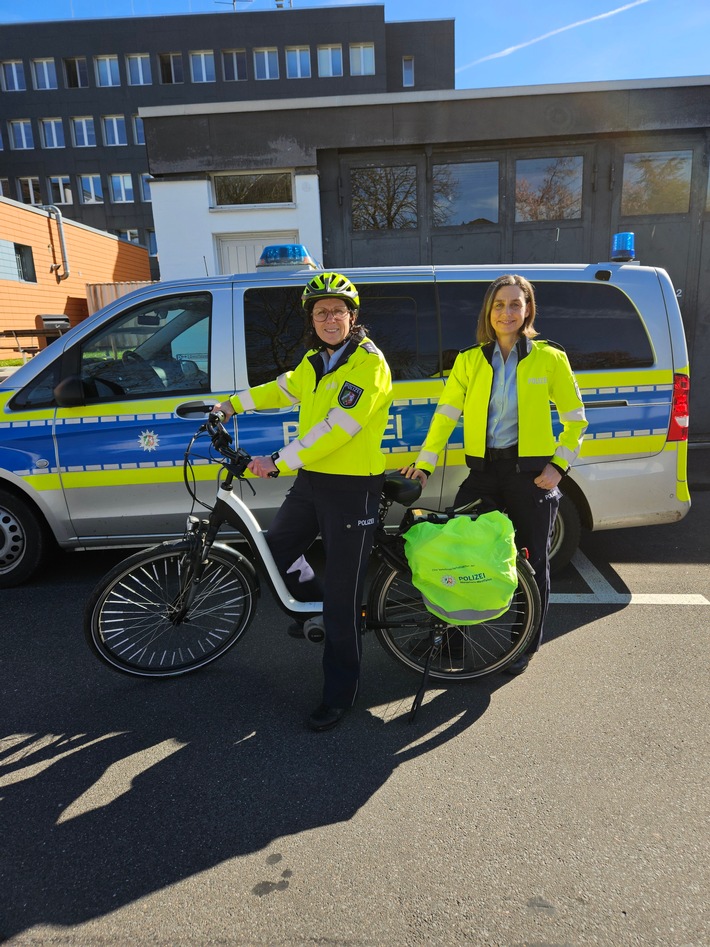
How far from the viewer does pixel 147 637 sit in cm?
331

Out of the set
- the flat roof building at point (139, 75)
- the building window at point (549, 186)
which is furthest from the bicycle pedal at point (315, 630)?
the flat roof building at point (139, 75)

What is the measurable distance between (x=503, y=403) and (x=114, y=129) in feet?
131

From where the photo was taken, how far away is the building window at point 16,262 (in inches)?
703

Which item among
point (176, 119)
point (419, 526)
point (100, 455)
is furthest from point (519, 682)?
point (176, 119)

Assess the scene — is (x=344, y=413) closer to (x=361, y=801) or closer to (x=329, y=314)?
(x=329, y=314)

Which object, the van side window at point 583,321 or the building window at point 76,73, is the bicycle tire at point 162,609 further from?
the building window at point 76,73

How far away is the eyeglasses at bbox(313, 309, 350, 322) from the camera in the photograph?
8.27 feet

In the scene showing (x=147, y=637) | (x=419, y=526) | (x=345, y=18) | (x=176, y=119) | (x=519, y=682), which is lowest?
(x=519, y=682)

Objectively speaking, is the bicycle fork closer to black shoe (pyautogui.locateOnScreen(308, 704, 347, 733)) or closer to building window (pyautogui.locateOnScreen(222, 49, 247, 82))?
black shoe (pyautogui.locateOnScreen(308, 704, 347, 733))

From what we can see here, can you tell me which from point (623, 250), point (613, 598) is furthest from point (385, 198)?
point (613, 598)

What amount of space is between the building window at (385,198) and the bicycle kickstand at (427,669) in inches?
246

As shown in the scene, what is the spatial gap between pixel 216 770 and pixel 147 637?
3.30 ft

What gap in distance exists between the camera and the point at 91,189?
1395 inches

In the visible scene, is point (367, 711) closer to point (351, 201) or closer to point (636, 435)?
point (636, 435)
